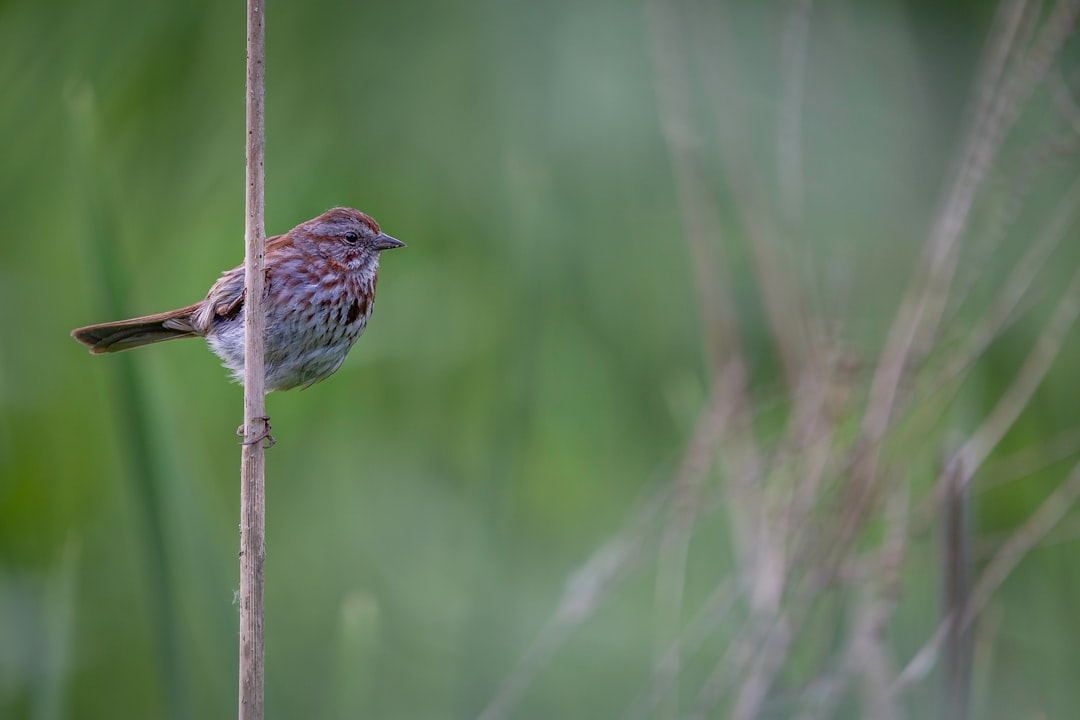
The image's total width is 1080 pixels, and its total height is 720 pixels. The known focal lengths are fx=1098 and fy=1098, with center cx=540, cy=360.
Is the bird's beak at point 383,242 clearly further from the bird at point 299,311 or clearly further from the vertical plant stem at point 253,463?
the vertical plant stem at point 253,463

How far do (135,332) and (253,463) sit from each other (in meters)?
0.59

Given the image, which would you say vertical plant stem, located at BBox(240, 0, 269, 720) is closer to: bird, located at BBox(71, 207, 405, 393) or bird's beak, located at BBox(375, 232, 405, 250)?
bird, located at BBox(71, 207, 405, 393)

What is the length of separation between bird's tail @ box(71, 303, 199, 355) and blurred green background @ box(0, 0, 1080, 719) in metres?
0.27

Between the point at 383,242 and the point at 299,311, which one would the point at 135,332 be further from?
the point at 383,242

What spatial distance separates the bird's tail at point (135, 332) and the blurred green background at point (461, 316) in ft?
0.87

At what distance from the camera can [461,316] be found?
332cm

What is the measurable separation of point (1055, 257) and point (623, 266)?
1.30 meters

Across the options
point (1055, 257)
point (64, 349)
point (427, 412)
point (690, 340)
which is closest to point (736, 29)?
point (690, 340)

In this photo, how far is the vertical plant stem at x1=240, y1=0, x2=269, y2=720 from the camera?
1.33 m

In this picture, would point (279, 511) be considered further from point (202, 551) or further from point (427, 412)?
point (202, 551)

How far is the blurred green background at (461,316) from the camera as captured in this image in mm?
2629

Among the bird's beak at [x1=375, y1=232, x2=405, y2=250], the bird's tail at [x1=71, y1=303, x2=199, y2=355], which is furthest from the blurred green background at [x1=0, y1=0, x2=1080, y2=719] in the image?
the bird's beak at [x1=375, y1=232, x2=405, y2=250]

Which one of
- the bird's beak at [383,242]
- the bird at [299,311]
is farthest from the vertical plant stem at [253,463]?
the bird's beak at [383,242]

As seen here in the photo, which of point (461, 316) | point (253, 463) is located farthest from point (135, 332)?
point (461, 316)
